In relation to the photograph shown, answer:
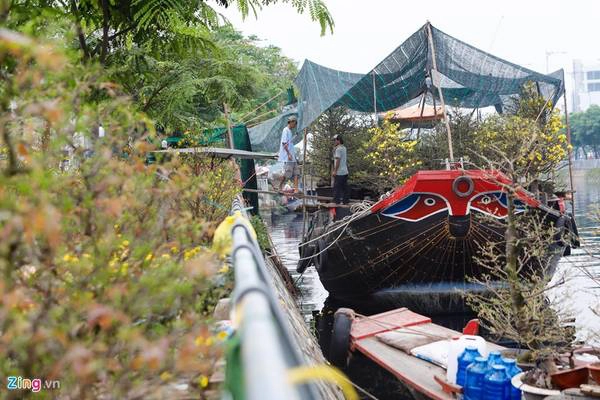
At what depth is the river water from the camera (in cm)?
770

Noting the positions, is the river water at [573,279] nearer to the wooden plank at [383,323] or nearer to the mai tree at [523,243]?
the mai tree at [523,243]

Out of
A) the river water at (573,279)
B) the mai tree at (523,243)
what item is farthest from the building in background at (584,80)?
the mai tree at (523,243)

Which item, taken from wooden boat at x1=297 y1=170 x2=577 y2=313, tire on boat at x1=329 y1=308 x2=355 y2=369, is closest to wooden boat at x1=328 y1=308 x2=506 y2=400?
tire on boat at x1=329 y1=308 x2=355 y2=369

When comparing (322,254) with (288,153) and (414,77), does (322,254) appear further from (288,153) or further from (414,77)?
(414,77)

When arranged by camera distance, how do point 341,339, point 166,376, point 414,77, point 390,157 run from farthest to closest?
point 390,157 < point 414,77 < point 341,339 < point 166,376

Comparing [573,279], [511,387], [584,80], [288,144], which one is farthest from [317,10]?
[584,80]

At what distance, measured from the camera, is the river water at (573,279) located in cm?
770

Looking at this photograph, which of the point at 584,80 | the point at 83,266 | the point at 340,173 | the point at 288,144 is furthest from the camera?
the point at 584,80

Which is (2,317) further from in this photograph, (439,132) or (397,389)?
(439,132)

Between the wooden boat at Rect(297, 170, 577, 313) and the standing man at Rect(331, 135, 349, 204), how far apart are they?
0.62m

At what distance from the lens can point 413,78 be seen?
14.9 m

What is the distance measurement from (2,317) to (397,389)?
866cm

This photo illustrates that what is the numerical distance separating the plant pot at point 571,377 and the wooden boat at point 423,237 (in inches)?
207

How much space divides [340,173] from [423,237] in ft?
8.84
